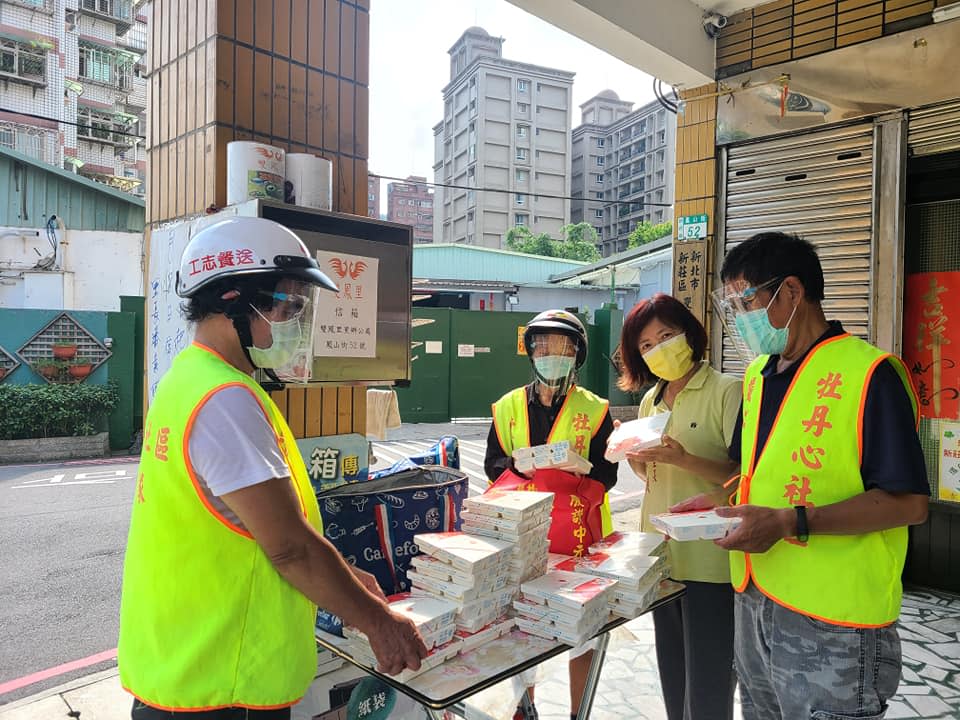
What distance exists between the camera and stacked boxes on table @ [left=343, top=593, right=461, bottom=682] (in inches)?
67.1

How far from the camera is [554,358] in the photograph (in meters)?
2.78

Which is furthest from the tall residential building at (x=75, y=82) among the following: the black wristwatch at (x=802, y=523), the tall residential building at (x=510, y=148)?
the tall residential building at (x=510, y=148)

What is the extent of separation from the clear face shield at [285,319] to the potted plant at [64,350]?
36.0 ft

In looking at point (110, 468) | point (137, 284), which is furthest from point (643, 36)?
point (137, 284)

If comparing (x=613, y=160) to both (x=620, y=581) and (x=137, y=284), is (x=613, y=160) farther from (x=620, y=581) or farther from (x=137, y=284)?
(x=620, y=581)

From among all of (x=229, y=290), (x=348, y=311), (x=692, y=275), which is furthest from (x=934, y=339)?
(x=229, y=290)

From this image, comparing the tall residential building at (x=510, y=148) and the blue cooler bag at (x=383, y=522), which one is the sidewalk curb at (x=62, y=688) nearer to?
the blue cooler bag at (x=383, y=522)

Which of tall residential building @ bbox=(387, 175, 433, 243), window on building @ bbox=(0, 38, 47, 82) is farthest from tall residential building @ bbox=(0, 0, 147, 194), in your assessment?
tall residential building @ bbox=(387, 175, 433, 243)

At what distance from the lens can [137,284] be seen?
17.2 m

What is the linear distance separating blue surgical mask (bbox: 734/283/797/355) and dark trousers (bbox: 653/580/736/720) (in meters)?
0.91

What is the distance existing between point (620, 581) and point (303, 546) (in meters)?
1.10

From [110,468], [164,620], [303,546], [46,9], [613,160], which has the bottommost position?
[110,468]

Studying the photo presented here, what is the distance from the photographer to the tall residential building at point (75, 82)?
91.2ft

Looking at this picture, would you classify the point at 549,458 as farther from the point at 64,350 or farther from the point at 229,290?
the point at 64,350
